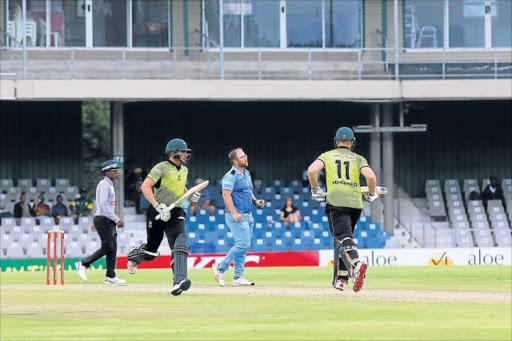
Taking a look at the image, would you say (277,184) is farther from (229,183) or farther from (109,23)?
(229,183)

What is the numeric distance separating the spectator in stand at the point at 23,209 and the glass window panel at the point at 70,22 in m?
4.39

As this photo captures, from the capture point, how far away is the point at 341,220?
13.4 metres

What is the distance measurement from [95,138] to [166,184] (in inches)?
2105

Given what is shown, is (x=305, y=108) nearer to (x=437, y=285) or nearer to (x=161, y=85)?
(x=161, y=85)

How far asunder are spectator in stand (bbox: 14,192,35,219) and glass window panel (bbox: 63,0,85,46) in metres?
4.39

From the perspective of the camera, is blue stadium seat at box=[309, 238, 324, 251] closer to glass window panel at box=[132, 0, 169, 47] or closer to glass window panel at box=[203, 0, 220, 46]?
glass window panel at box=[203, 0, 220, 46]

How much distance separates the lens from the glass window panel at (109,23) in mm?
31297

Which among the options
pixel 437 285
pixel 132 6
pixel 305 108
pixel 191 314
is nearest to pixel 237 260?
pixel 437 285

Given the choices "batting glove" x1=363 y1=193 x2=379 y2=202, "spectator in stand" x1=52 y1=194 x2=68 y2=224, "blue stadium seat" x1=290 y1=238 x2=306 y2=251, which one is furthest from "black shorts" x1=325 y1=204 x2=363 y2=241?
"spectator in stand" x1=52 y1=194 x2=68 y2=224

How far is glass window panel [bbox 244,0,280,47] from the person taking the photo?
31.8m

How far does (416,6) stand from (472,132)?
→ 6389mm

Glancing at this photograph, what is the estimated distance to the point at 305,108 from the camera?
36.7 metres

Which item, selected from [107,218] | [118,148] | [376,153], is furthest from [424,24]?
[107,218]

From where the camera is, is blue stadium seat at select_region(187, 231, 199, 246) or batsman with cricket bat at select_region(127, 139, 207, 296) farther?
blue stadium seat at select_region(187, 231, 199, 246)
